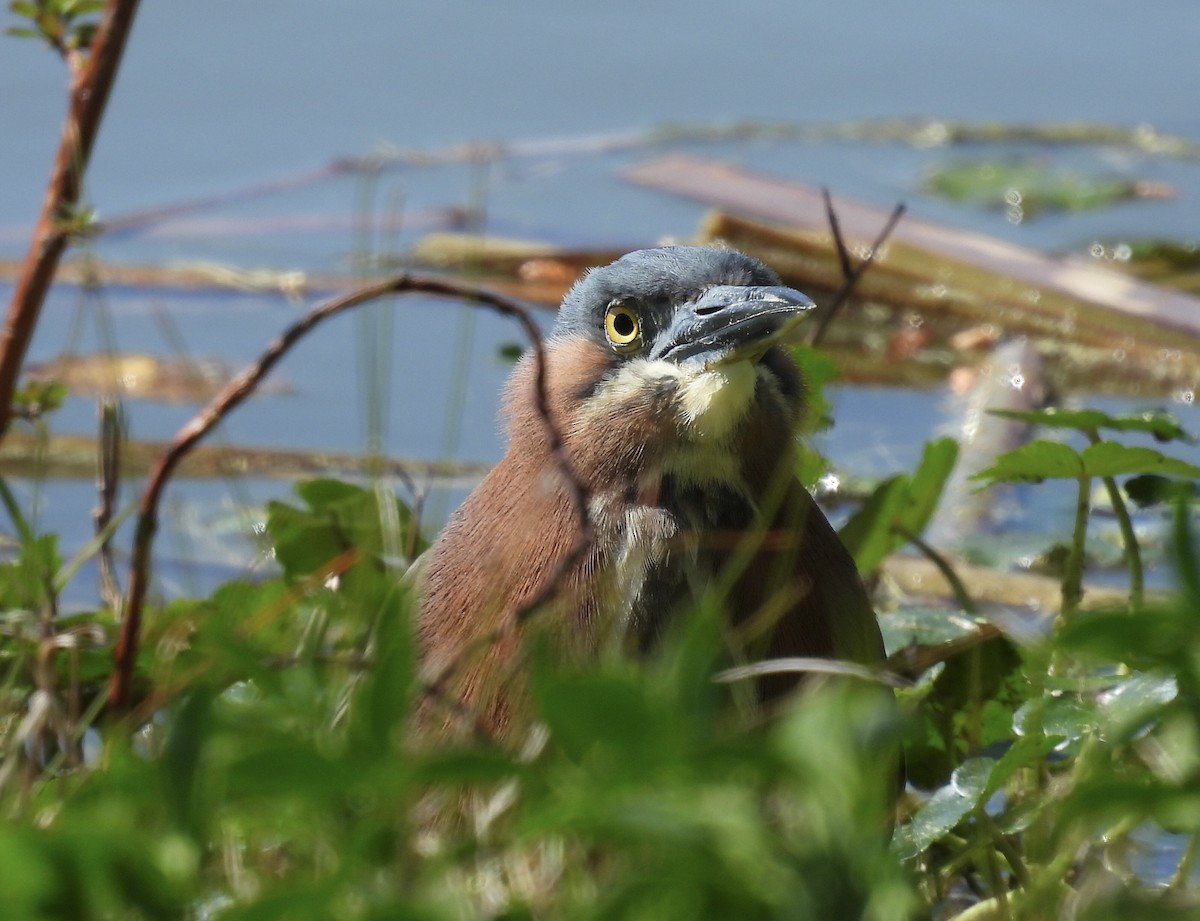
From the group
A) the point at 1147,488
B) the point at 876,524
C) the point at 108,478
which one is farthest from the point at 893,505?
the point at 108,478

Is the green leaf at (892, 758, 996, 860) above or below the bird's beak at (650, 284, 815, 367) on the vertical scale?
below

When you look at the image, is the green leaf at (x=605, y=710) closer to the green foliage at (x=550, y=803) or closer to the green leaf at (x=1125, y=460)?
the green foliage at (x=550, y=803)

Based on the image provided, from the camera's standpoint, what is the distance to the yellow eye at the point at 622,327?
11.0 ft

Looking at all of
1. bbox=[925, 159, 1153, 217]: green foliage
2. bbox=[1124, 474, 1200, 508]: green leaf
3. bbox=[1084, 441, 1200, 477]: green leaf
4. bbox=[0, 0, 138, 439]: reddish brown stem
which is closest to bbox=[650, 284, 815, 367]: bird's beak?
bbox=[1084, 441, 1200, 477]: green leaf

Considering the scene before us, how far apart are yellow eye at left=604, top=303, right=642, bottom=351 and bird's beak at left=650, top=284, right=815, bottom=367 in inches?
3.0

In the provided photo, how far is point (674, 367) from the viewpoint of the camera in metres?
3.25

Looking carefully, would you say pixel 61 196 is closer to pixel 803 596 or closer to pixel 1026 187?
pixel 803 596

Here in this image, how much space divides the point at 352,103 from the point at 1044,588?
421 cm

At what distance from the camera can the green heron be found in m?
2.96

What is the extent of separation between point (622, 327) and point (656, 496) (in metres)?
0.40

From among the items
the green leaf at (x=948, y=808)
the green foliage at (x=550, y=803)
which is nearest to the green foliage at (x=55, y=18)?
the green foliage at (x=550, y=803)

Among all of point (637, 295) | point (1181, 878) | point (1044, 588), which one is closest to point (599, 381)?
point (637, 295)

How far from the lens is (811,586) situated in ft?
10.0

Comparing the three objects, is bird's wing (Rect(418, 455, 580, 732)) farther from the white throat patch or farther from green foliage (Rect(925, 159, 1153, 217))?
green foliage (Rect(925, 159, 1153, 217))
